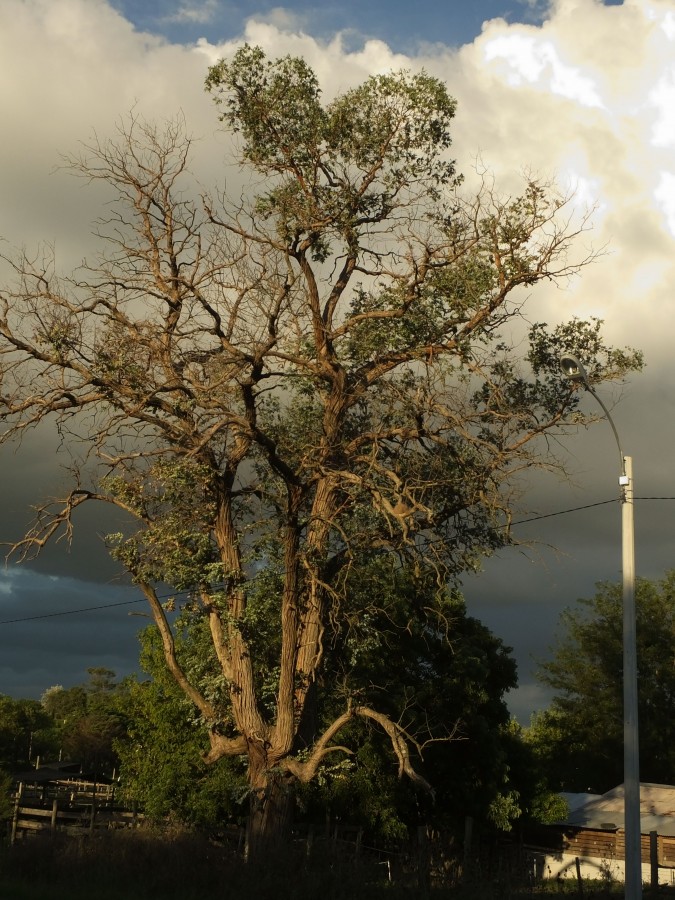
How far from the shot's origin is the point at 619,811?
48.7m

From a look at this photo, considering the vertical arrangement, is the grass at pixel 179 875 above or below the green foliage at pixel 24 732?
below

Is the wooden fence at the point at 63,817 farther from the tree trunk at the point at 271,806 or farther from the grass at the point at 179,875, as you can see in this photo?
the tree trunk at the point at 271,806

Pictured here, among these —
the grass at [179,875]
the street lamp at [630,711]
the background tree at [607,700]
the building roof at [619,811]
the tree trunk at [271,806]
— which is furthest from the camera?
the background tree at [607,700]

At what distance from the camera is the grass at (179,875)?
56.0 ft

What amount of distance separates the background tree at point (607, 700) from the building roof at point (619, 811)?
486 inches

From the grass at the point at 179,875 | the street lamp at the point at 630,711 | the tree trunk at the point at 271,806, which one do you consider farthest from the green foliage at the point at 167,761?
the street lamp at the point at 630,711

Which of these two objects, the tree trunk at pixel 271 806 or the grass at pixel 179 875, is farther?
the tree trunk at pixel 271 806

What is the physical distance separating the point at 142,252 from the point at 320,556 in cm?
783

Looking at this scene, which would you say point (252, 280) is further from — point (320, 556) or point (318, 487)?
point (320, 556)

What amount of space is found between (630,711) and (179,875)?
861 centimetres

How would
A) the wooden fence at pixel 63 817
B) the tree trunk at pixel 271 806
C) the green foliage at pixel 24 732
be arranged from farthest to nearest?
the green foliage at pixel 24 732 < the wooden fence at pixel 63 817 < the tree trunk at pixel 271 806

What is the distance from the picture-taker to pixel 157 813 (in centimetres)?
3797

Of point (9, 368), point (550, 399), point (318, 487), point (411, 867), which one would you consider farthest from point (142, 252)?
point (411, 867)

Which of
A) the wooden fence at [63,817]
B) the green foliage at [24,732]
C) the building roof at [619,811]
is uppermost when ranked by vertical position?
the green foliage at [24,732]
